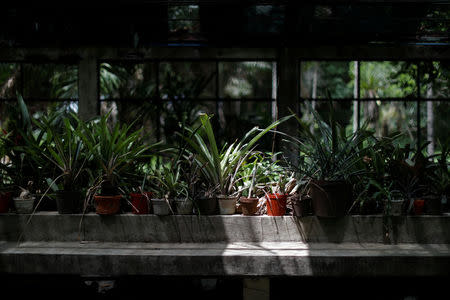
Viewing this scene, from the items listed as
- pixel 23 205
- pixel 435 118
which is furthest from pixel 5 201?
pixel 435 118

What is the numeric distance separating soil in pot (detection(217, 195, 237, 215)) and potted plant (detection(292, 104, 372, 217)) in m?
0.64

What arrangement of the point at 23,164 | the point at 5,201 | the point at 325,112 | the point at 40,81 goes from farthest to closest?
the point at 325,112 < the point at 40,81 < the point at 23,164 < the point at 5,201

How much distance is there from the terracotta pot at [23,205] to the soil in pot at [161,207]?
3.68 ft

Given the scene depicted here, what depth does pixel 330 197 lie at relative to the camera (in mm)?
3324

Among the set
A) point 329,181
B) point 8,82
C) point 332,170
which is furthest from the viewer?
point 8,82

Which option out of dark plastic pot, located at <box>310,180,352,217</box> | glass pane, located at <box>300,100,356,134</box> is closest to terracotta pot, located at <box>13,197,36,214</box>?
dark plastic pot, located at <box>310,180,352,217</box>

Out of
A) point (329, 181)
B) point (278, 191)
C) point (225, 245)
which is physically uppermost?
point (329, 181)

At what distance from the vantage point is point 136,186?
3.80 m

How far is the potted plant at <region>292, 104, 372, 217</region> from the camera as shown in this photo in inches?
131

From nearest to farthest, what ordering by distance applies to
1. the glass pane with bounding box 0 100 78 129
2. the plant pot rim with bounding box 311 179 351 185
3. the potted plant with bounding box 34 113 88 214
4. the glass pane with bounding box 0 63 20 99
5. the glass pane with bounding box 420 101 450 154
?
the plant pot rim with bounding box 311 179 351 185, the potted plant with bounding box 34 113 88 214, the glass pane with bounding box 0 100 78 129, the glass pane with bounding box 0 63 20 99, the glass pane with bounding box 420 101 450 154

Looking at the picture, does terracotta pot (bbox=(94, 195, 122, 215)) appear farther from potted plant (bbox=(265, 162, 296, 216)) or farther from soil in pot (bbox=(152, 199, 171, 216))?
potted plant (bbox=(265, 162, 296, 216))

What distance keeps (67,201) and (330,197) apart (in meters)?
2.25

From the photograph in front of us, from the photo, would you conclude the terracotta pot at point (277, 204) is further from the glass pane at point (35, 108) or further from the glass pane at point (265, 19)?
the glass pane at point (35, 108)

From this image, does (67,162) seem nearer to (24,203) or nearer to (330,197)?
(24,203)
